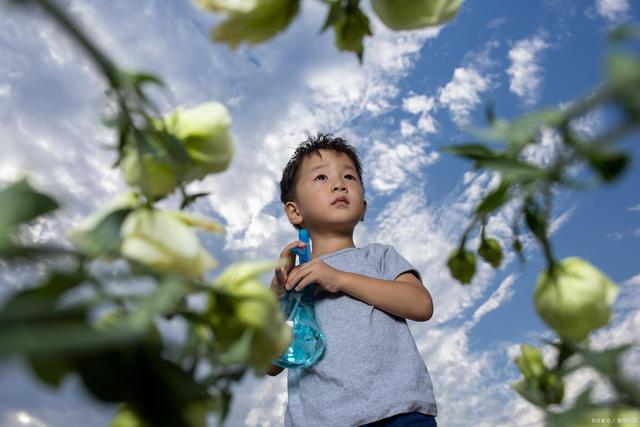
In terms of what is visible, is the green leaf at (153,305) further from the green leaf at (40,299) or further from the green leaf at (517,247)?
the green leaf at (517,247)

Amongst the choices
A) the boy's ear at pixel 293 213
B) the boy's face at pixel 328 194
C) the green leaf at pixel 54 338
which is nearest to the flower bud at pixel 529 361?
the green leaf at pixel 54 338

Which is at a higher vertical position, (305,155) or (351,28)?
(305,155)

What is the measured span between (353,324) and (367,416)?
243 mm

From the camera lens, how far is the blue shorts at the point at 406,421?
1.53 meters

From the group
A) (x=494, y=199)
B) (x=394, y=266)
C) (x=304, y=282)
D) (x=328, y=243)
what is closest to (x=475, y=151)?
(x=494, y=199)

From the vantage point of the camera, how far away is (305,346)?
167 cm

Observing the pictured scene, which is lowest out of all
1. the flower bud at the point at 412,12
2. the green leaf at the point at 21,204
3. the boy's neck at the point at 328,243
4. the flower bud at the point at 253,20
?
the green leaf at the point at 21,204

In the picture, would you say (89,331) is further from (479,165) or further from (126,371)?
(479,165)

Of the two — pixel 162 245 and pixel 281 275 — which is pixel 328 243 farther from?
pixel 162 245

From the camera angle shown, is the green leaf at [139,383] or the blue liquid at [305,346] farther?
the blue liquid at [305,346]

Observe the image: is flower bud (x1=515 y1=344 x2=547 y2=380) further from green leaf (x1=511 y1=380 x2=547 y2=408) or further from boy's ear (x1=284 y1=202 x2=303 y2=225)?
boy's ear (x1=284 y1=202 x2=303 y2=225)

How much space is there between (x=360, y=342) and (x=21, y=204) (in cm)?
146

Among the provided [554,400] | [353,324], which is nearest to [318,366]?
[353,324]

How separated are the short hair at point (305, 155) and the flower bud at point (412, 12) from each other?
1.71 metres
